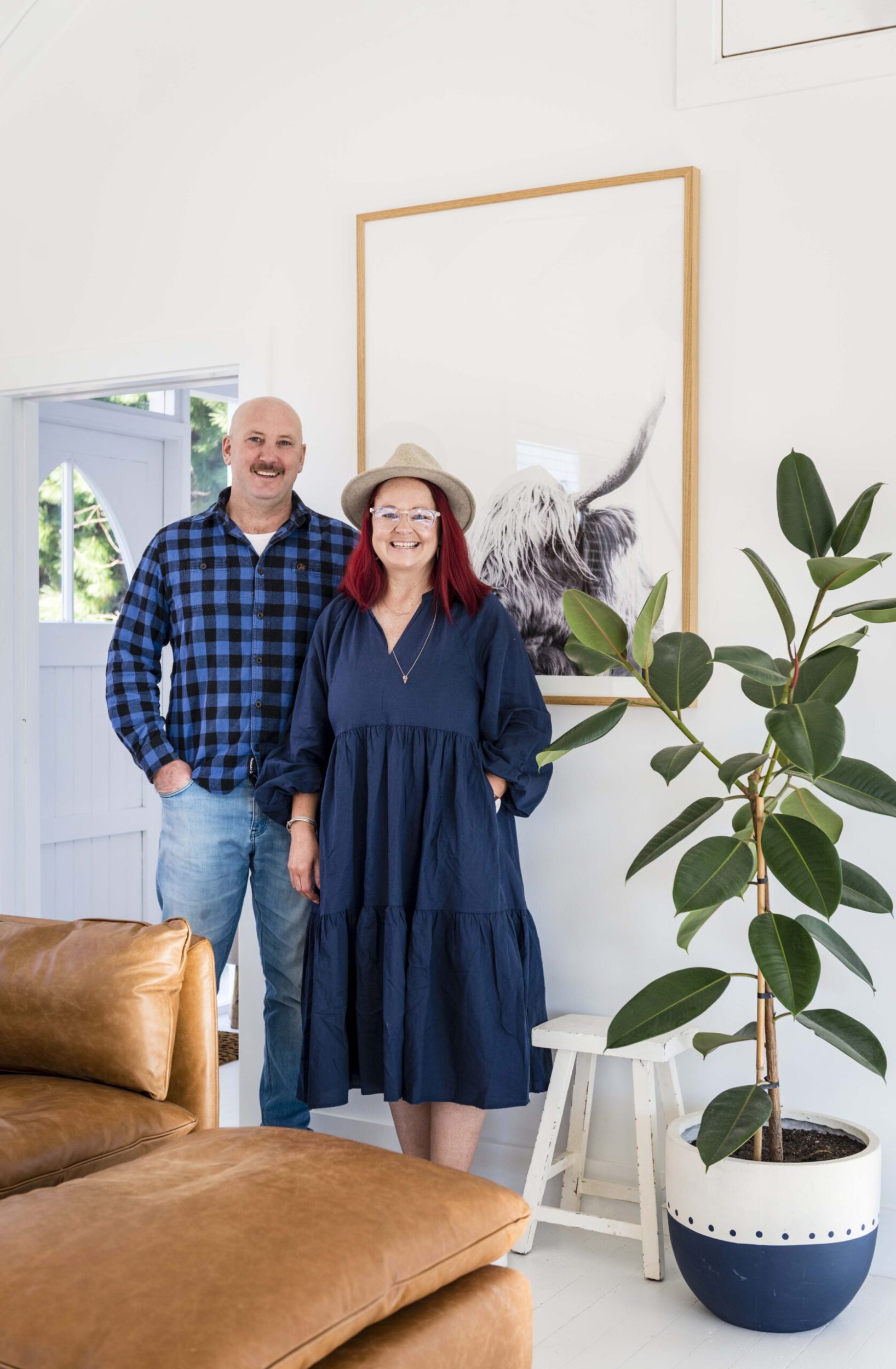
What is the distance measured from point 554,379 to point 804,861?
4.24 feet

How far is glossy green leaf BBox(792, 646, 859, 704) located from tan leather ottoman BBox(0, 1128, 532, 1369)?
90 centimetres

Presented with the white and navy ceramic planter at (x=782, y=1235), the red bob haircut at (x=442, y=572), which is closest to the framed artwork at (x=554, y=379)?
the red bob haircut at (x=442, y=572)

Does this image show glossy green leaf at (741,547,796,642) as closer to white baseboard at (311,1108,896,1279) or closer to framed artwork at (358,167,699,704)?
framed artwork at (358,167,699,704)

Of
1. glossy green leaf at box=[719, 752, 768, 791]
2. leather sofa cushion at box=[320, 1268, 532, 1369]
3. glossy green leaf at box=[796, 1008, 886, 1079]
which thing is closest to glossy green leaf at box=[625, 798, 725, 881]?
glossy green leaf at box=[719, 752, 768, 791]

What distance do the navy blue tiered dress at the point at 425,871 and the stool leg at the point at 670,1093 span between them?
28 cm

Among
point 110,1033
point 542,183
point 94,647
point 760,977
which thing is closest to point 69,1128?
point 110,1033

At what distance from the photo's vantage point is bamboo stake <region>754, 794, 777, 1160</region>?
2.20 m

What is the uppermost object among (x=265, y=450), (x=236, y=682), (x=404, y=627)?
(x=265, y=450)

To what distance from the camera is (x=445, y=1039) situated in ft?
8.22

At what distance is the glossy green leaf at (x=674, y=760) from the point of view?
216cm

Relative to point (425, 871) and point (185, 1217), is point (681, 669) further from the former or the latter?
point (185, 1217)

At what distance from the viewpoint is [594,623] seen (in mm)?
2273

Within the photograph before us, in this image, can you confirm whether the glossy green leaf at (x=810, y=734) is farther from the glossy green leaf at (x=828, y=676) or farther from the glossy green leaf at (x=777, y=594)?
the glossy green leaf at (x=777, y=594)

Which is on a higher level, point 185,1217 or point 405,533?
point 405,533
